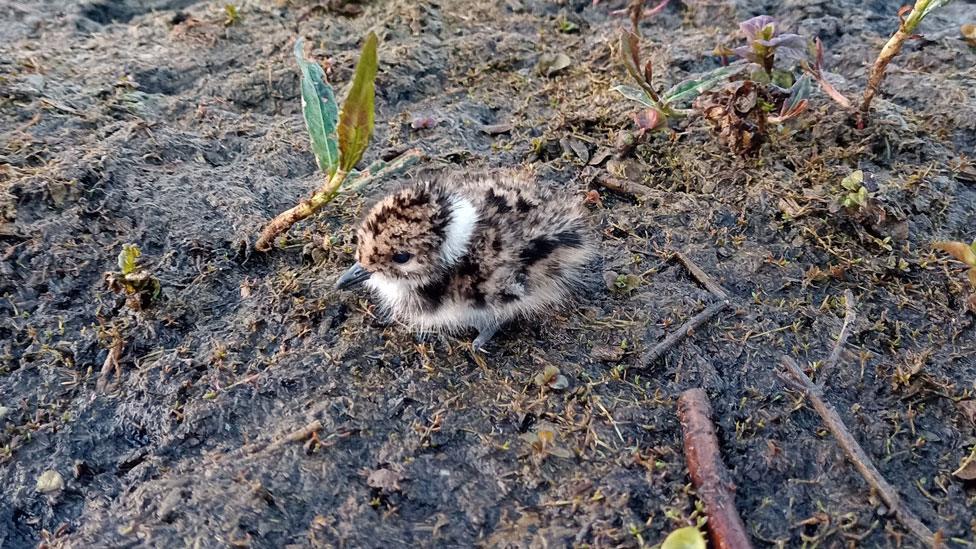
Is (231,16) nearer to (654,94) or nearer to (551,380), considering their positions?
(654,94)

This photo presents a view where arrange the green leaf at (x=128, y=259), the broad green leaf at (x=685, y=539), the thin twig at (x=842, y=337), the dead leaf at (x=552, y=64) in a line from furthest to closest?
the dead leaf at (x=552, y=64)
the green leaf at (x=128, y=259)
the thin twig at (x=842, y=337)
the broad green leaf at (x=685, y=539)

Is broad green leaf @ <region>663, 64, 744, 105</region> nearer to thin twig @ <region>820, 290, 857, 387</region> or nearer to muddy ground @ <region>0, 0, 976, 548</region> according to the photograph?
muddy ground @ <region>0, 0, 976, 548</region>

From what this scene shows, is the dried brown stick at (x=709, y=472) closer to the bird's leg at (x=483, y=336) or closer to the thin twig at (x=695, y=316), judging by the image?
the thin twig at (x=695, y=316)

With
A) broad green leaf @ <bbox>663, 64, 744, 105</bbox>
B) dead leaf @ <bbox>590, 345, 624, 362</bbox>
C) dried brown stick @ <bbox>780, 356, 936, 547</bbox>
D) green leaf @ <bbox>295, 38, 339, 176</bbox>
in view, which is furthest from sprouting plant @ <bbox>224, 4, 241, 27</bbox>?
dried brown stick @ <bbox>780, 356, 936, 547</bbox>

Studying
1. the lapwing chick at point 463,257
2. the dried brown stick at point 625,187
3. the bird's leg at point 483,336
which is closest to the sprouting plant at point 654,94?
the dried brown stick at point 625,187

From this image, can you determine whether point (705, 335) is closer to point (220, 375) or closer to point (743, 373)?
point (743, 373)

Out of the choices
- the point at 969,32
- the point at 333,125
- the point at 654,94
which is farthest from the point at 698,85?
the point at 969,32
